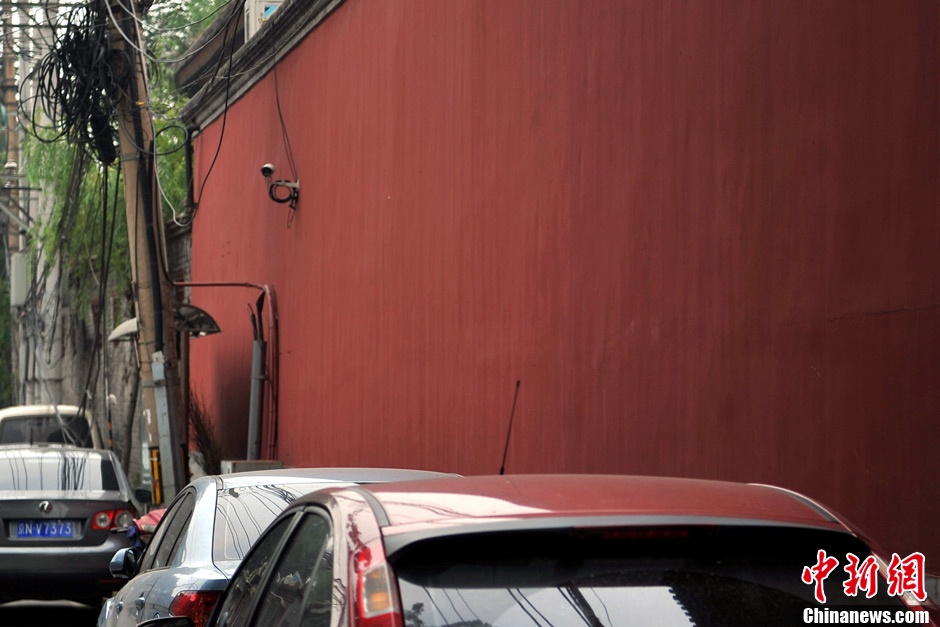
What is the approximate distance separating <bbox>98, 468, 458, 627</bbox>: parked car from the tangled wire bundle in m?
7.84

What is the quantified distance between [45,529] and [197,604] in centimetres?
563

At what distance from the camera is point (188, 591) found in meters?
5.07

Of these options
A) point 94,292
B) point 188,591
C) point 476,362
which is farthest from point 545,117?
point 94,292

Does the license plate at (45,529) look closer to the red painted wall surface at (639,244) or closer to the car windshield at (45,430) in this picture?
the red painted wall surface at (639,244)

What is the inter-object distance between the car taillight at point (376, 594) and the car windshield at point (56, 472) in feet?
28.0

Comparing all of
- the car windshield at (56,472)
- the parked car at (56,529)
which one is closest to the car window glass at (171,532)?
the parked car at (56,529)

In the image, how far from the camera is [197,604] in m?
5.04

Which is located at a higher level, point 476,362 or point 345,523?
point 476,362

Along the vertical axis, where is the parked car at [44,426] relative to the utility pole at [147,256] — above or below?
below

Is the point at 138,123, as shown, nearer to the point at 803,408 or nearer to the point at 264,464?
the point at 264,464

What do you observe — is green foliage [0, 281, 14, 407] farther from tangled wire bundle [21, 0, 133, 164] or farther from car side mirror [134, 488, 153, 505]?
car side mirror [134, 488, 153, 505]

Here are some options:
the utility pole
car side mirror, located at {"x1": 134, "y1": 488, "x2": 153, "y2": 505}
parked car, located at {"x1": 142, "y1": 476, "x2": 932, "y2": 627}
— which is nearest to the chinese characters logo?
parked car, located at {"x1": 142, "y1": 476, "x2": 932, "y2": 627}

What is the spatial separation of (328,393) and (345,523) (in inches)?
413

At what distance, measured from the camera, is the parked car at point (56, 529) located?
32.5 feet
